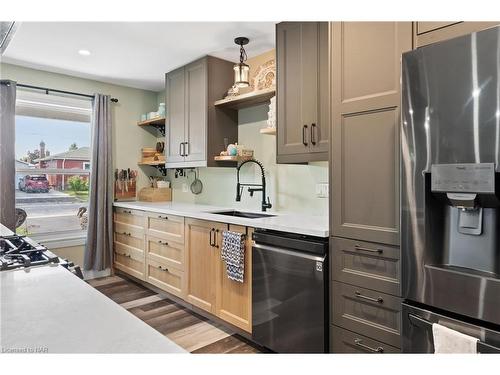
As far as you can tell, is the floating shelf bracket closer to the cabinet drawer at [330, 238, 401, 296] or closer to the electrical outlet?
A: the electrical outlet

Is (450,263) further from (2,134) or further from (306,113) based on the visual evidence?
(2,134)

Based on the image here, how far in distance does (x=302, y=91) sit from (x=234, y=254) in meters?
1.24

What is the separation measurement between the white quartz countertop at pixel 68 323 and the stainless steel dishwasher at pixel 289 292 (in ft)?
4.07

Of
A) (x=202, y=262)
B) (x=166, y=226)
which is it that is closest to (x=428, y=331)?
(x=202, y=262)

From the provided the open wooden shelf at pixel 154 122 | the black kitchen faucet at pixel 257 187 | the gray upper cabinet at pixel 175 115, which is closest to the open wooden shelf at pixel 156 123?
the open wooden shelf at pixel 154 122

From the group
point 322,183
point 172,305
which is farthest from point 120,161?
point 322,183

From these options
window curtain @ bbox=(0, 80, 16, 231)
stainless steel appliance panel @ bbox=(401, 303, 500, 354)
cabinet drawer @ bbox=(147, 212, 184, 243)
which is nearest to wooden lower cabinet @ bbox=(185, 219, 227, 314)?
cabinet drawer @ bbox=(147, 212, 184, 243)

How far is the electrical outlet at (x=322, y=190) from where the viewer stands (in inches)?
102

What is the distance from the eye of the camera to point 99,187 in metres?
3.89

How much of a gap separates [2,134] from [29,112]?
45cm

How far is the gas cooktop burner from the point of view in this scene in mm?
1262

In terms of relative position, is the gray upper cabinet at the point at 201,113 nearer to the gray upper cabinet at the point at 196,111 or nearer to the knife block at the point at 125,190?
the gray upper cabinet at the point at 196,111
